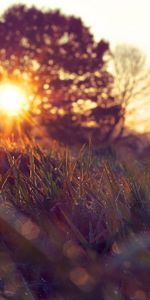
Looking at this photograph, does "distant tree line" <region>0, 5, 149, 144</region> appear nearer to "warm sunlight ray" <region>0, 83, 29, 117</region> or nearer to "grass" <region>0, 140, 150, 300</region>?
"warm sunlight ray" <region>0, 83, 29, 117</region>

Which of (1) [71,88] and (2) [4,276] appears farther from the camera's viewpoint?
(1) [71,88]

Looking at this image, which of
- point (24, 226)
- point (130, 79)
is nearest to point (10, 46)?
point (130, 79)

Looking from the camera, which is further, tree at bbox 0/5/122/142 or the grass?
tree at bbox 0/5/122/142

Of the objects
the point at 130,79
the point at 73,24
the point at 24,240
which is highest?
the point at 73,24

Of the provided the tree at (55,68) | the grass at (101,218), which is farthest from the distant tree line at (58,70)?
the grass at (101,218)

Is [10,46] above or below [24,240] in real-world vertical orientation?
above

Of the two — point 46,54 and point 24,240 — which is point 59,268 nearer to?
point 24,240

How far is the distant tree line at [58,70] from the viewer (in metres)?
37.6

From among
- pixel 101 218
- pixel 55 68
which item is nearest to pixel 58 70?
pixel 55 68

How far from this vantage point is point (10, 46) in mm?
37969

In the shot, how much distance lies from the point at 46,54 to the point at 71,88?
282 centimetres

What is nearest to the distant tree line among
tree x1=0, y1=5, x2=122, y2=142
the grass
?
tree x1=0, y1=5, x2=122, y2=142

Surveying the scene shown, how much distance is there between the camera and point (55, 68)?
38.1 metres

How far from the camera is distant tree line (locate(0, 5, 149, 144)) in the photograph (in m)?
37.6
